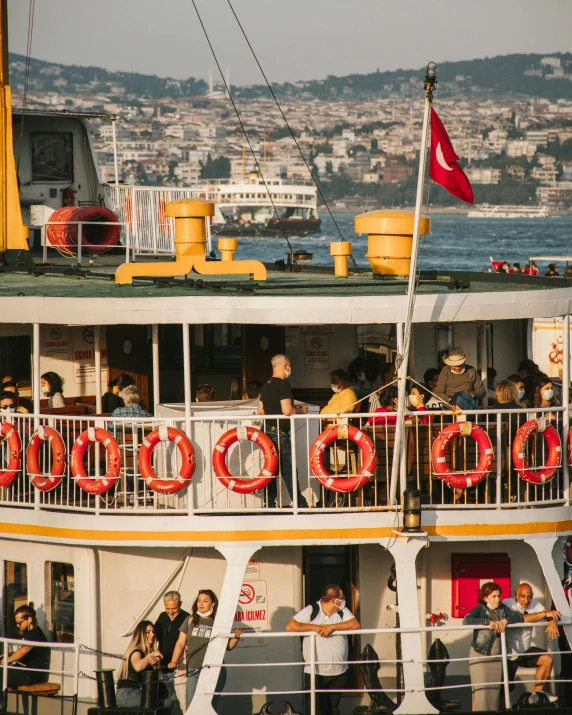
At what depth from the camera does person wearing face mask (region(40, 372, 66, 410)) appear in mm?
15773

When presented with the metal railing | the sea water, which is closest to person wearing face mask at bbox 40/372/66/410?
the metal railing

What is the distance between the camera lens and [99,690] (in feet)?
42.0

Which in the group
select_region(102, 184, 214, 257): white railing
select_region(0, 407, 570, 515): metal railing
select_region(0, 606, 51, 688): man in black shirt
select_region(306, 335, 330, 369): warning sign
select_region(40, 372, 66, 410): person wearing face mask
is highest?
select_region(102, 184, 214, 257): white railing

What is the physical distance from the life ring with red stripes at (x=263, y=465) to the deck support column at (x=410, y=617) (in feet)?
4.64

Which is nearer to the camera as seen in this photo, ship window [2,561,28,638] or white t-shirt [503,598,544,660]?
white t-shirt [503,598,544,660]

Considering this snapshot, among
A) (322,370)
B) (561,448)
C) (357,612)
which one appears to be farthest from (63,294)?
(561,448)

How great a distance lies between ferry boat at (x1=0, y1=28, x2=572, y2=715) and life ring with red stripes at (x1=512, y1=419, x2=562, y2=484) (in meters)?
0.03

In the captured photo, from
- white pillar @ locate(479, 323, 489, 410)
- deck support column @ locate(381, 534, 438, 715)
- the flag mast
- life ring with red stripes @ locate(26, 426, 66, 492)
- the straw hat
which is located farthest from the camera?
white pillar @ locate(479, 323, 489, 410)

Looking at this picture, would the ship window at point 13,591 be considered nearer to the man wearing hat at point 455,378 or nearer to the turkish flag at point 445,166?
the man wearing hat at point 455,378

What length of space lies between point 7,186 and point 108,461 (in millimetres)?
7618

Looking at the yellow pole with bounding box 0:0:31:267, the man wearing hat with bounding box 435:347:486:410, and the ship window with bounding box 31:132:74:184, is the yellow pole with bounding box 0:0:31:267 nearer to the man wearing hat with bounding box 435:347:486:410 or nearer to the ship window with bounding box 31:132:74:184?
the ship window with bounding box 31:132:74:184

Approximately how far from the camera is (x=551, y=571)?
43.5 feet

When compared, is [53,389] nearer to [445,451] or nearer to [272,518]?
[272,518]

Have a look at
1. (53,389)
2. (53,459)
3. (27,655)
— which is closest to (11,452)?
(53,459)
